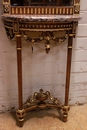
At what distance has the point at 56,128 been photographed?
1.35 metres

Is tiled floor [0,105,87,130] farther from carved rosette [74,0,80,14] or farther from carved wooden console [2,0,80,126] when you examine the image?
carved rosette [74,0,80,14]

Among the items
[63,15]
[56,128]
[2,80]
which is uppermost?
[63,15]

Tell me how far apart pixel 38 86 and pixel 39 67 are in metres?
0.17

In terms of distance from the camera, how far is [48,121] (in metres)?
1.43

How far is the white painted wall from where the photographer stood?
55.3 inches

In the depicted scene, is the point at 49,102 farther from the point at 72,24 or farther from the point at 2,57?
the point at 72,24

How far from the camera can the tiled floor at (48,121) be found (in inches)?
53.8

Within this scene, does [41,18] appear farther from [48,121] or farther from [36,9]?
[48,121]

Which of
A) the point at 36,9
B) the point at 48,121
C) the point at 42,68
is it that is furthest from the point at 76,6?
the point at 48,121

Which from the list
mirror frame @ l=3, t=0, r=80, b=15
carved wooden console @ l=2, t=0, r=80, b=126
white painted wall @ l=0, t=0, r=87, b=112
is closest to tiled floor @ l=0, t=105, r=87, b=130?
white painted wall @ l=0, t=0, r=87, b=112

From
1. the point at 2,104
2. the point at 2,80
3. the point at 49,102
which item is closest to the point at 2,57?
the point at 2,80

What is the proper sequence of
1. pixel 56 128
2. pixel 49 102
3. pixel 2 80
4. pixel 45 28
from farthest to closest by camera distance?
pixel 49 102 → pixel 2 80 → pixel 56 128 → pixel 45 28

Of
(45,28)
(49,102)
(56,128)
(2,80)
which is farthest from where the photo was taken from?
(49,102)

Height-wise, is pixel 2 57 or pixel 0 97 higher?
pixel 2 57
